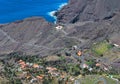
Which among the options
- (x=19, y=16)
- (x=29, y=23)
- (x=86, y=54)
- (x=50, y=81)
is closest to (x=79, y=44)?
(x=86, y=54)

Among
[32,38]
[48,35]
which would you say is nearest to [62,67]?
[48,35]

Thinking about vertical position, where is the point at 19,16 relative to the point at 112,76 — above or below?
above

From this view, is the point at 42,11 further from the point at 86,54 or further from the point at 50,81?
the point at 50,81

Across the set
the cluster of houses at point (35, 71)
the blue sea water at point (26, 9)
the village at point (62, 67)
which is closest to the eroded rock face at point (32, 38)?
the village at point (62, 67)

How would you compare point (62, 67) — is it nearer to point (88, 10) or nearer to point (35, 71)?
point (35, 71)

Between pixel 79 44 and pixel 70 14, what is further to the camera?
pixel 70 14

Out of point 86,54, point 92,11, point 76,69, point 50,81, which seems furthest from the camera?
point 92,11
